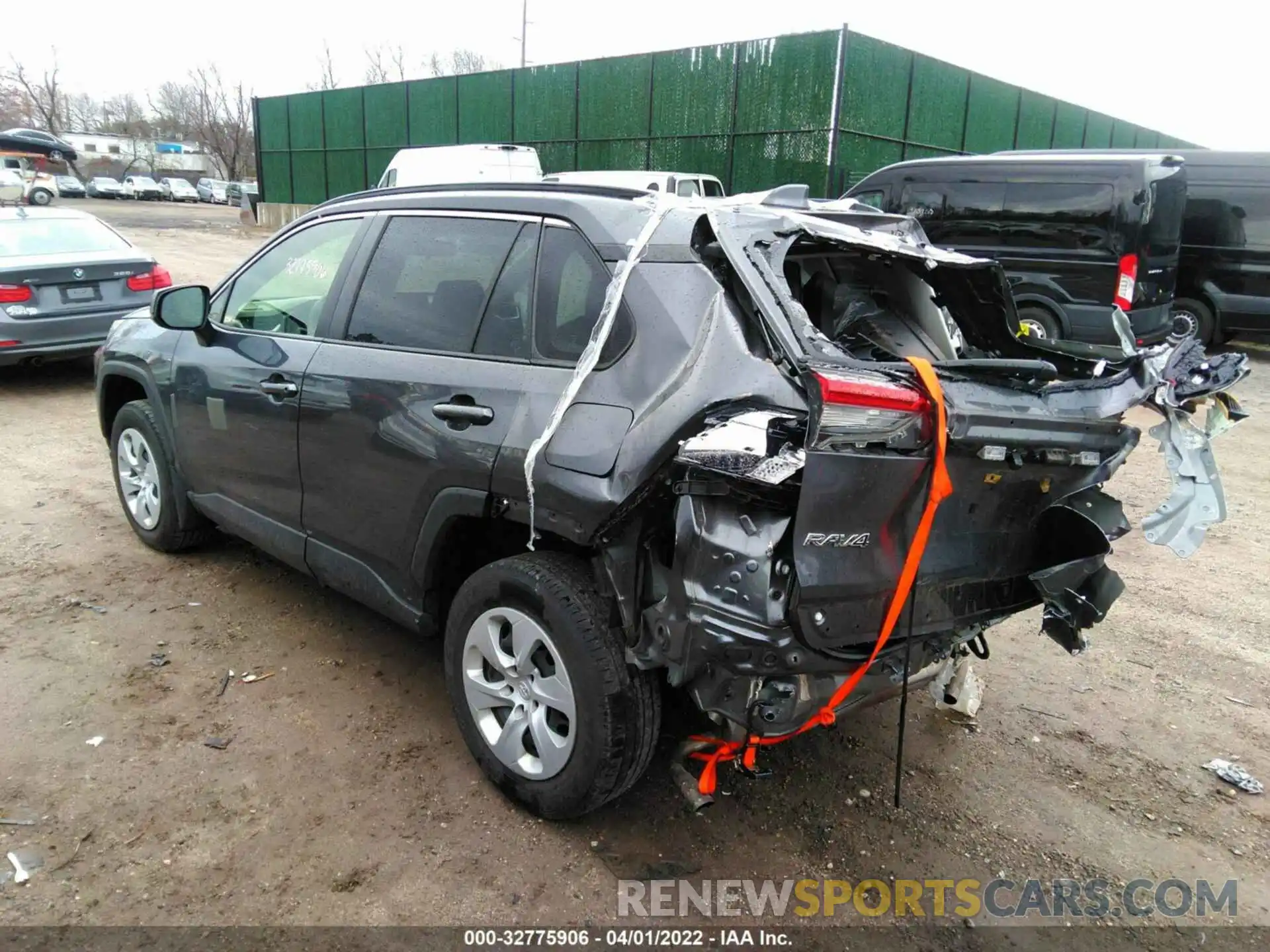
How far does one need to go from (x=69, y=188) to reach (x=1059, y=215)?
5661cm

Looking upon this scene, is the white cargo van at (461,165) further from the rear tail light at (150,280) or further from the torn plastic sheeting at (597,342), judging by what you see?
the torn plastic sheeting at (597,342)

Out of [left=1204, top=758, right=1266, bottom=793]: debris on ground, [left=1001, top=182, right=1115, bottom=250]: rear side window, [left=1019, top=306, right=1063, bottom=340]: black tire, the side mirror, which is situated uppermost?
[left=1001, top=182, right=1115, bottom=250]: rear side window

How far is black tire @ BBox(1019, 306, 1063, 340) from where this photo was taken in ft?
33.3

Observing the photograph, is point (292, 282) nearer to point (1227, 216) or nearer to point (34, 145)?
point (1227, 216)

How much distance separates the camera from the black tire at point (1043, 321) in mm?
10148

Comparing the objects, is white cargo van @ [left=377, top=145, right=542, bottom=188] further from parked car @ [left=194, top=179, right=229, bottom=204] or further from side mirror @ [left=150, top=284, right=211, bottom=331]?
parked car @ [left=194, top=179, right=229, bottom=204]

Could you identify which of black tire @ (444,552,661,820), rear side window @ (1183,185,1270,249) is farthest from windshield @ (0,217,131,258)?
rear side window @ (1183,185,1270,249)

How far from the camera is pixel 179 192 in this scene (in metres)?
54.6

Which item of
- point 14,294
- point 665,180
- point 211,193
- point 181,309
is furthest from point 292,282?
point 211,193

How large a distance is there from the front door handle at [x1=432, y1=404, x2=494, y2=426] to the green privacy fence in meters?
15.6

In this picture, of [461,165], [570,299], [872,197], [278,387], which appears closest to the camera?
[570,299]

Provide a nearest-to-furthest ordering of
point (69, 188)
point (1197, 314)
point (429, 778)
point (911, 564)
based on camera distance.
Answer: point (911, 564) < point (429, 778) < point (1197, 314) < point (69, 188)

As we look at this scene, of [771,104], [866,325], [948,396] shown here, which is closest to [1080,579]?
[948,396]

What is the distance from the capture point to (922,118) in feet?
63.6
